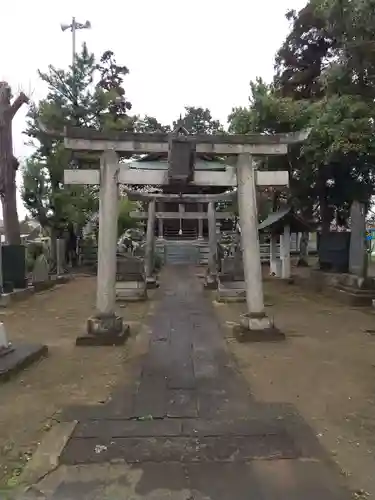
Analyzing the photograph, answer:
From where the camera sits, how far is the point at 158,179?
8.30 meters

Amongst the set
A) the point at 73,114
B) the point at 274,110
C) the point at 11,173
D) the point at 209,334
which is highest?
the point at 73,114

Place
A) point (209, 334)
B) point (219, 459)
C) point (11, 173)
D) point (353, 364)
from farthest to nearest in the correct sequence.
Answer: point (11, 173), point (209, 334), point (353, 364), point (219, 459)

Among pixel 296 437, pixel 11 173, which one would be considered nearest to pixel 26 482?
pixel 296 437

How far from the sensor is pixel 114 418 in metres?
4.52

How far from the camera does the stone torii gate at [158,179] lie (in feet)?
26.0

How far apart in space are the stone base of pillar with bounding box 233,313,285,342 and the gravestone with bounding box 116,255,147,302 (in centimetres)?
613

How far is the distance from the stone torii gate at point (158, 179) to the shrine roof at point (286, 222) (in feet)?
31.9

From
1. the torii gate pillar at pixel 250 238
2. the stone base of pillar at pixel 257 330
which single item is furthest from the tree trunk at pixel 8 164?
the stone base of pillar at pixel 257 330

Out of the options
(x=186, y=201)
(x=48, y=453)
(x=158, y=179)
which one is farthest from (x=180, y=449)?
(x=186, y=201)

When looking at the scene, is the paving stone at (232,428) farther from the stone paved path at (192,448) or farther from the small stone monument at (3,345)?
the small stone monument at (3,345)

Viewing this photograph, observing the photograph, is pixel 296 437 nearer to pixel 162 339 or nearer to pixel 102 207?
pixel 162 339

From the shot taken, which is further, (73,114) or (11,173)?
(73,114)

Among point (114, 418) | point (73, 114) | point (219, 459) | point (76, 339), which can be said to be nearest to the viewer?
point (219, 459)

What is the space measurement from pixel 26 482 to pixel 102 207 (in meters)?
5.39
